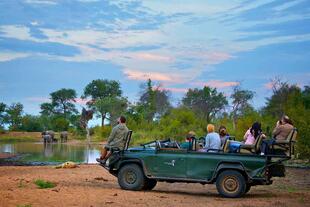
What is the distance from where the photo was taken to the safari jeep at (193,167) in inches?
604

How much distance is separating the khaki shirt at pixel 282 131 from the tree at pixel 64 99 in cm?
10683

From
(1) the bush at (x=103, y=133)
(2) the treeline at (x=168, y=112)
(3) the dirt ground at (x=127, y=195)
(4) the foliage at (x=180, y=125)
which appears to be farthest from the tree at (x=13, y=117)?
(3) the dirt ground at (x=127, y=195)

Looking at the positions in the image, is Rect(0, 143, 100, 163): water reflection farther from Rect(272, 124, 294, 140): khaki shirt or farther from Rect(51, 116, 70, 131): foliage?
Rect(51, 116, 70, 131): foliage

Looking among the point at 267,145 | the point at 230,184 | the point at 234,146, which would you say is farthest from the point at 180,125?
the point at 267,145

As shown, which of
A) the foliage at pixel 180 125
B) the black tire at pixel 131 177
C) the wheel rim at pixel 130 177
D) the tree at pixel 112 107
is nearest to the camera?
the black tire at pixel 131 177

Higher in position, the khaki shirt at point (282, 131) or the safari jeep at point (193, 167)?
the khaki shirt at point (282, 131)

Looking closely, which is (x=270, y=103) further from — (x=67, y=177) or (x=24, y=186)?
(x=24, y=186)

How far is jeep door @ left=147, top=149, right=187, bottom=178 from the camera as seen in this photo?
16047 millimetres

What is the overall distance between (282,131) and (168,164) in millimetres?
3348

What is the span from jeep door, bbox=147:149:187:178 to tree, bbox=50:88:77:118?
4160 inches

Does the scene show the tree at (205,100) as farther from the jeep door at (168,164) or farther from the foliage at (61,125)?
the jeep door at (168,164)

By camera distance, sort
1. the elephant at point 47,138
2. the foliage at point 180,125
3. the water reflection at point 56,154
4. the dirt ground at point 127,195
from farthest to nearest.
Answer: the elephant at point 47,138 → the foliage at point 180,125 → the water reflection at point 56,154 → the dirt ground at point 127,195

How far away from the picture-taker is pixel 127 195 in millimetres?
15398

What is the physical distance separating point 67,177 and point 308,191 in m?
8.38
